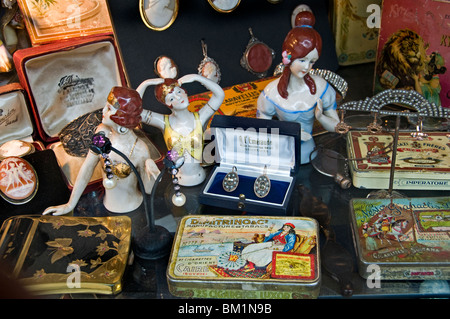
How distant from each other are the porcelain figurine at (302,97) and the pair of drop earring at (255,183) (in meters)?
0.23

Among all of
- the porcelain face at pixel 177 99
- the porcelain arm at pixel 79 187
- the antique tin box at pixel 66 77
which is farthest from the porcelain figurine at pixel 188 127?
the antique tin box at pixel 66 77

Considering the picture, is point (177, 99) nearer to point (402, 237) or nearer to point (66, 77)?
point (66, 77)

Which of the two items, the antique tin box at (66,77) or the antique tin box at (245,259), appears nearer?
the antique tin box at (245,259)

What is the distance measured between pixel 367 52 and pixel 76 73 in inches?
49.2

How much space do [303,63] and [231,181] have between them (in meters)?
0.44

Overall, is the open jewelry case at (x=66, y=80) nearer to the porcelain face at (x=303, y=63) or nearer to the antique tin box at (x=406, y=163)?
the porcelain face at (x=303, y=63)

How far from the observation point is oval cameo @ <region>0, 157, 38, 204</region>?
5.38 ft

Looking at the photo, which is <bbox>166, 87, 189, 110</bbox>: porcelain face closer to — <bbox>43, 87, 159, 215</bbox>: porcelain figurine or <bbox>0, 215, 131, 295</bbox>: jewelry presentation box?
<bbox>43, 87, 159, 215</bbox>: porcelain figurine

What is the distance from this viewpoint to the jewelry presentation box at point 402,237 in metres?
1.38

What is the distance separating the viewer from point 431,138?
181cm

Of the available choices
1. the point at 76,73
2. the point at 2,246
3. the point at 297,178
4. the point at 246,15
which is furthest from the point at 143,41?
the point at 2,246

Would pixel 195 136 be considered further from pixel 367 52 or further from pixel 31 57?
pixel 367 52

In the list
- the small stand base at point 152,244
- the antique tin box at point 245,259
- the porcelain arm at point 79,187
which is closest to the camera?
the antique tin box at point 245,259

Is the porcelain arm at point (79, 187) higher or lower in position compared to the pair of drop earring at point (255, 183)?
higher
